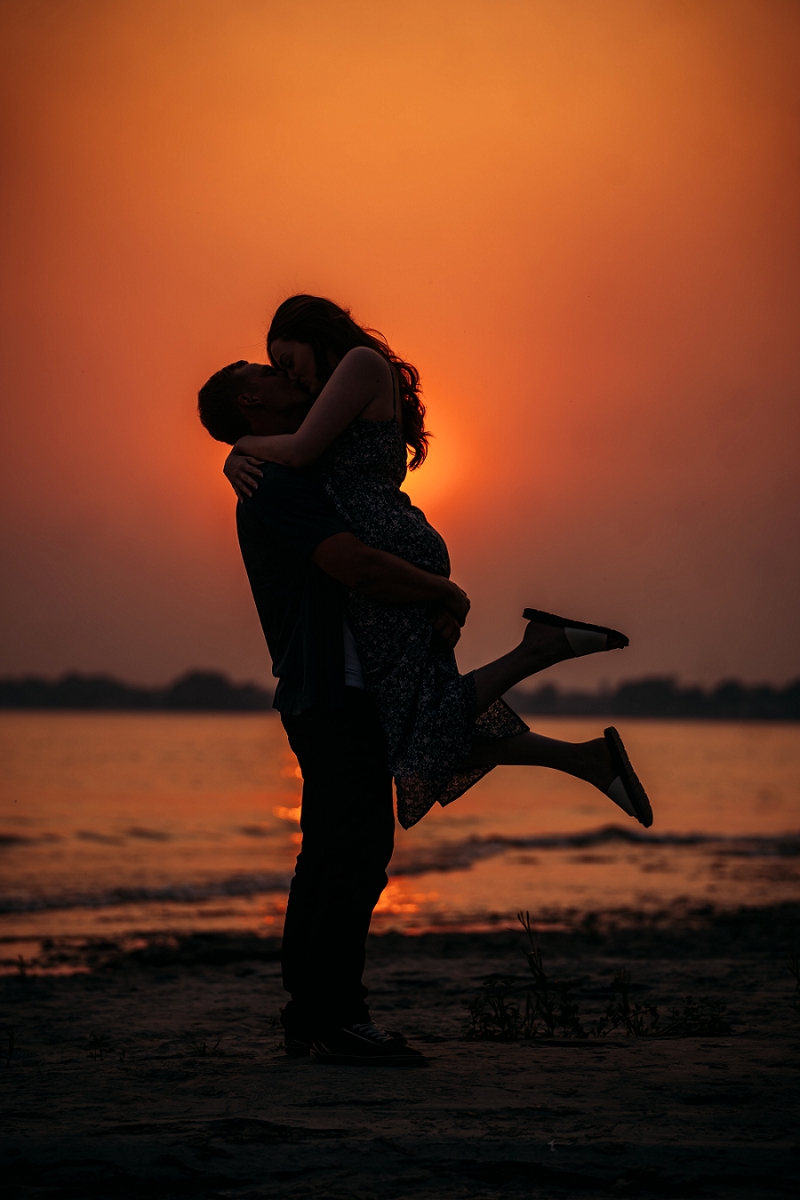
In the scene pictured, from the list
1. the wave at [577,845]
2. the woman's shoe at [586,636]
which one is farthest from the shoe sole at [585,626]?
the wave at [577,845]

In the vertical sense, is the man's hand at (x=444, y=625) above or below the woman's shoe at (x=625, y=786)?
above

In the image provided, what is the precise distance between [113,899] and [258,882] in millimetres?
1891

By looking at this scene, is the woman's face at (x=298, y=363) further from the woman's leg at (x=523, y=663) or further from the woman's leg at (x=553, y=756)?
the woman's leg at (x=553, y=756)

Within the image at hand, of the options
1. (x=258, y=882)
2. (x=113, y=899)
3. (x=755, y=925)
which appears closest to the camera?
(x=755, y=925)

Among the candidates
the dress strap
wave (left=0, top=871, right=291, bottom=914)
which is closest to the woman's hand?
the dress strap

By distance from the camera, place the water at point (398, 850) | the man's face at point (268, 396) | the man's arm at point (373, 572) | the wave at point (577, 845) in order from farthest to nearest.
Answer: the wave at point (577, 845) < the water at point (398, 850) < the man's face at point (268, 396) < the man's arm at point (373, 572)

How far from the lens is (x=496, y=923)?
348 inches

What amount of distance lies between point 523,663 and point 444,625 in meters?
0.27

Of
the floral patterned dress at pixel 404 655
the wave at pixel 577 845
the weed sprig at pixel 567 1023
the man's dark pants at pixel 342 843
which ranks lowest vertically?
the wave at pixel 577 845

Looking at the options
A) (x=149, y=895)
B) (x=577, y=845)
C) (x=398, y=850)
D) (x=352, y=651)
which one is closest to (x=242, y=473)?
(x=352, y=651)

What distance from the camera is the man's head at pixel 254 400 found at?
3.31m

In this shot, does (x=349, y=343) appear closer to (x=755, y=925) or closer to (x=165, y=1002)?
(x=165, y=1002)

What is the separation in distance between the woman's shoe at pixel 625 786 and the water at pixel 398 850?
542 cm

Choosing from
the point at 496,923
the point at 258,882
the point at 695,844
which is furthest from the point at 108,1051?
the point at 695,844
